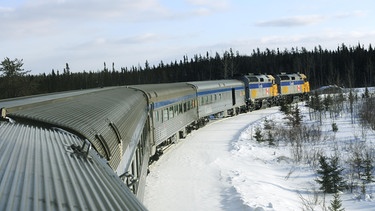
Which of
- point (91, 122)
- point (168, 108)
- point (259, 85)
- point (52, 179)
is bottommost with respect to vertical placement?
point (168, 108)

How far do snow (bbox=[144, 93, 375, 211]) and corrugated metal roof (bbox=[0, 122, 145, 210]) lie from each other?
6.65 m

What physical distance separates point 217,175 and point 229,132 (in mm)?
10833

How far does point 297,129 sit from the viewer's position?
21.8 m

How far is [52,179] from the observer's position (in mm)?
2465

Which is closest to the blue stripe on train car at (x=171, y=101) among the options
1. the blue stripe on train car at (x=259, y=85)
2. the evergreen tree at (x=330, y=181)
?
the evergreen tree at (x=330, y=181)

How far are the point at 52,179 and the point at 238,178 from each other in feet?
34.2

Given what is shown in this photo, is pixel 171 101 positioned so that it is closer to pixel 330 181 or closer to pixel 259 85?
pixel 330 181

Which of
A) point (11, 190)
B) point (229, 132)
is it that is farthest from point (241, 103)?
point (11, 190)

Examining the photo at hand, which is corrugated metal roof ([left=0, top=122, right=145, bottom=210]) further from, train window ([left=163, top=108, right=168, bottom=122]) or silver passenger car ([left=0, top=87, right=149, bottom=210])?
train window ([left=163, top=108, right=168, bottom=122])

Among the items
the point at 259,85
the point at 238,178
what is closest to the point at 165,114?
the point at 238,178

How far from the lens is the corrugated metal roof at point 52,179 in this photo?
207 cm

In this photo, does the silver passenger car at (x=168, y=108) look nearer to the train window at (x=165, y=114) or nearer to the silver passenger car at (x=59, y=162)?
the train window at (x=165, y=114)

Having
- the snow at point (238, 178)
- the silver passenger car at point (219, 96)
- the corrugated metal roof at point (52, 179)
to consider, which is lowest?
the snow at point (238, 178)

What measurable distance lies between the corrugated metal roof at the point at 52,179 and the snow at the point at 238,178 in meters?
6.65
